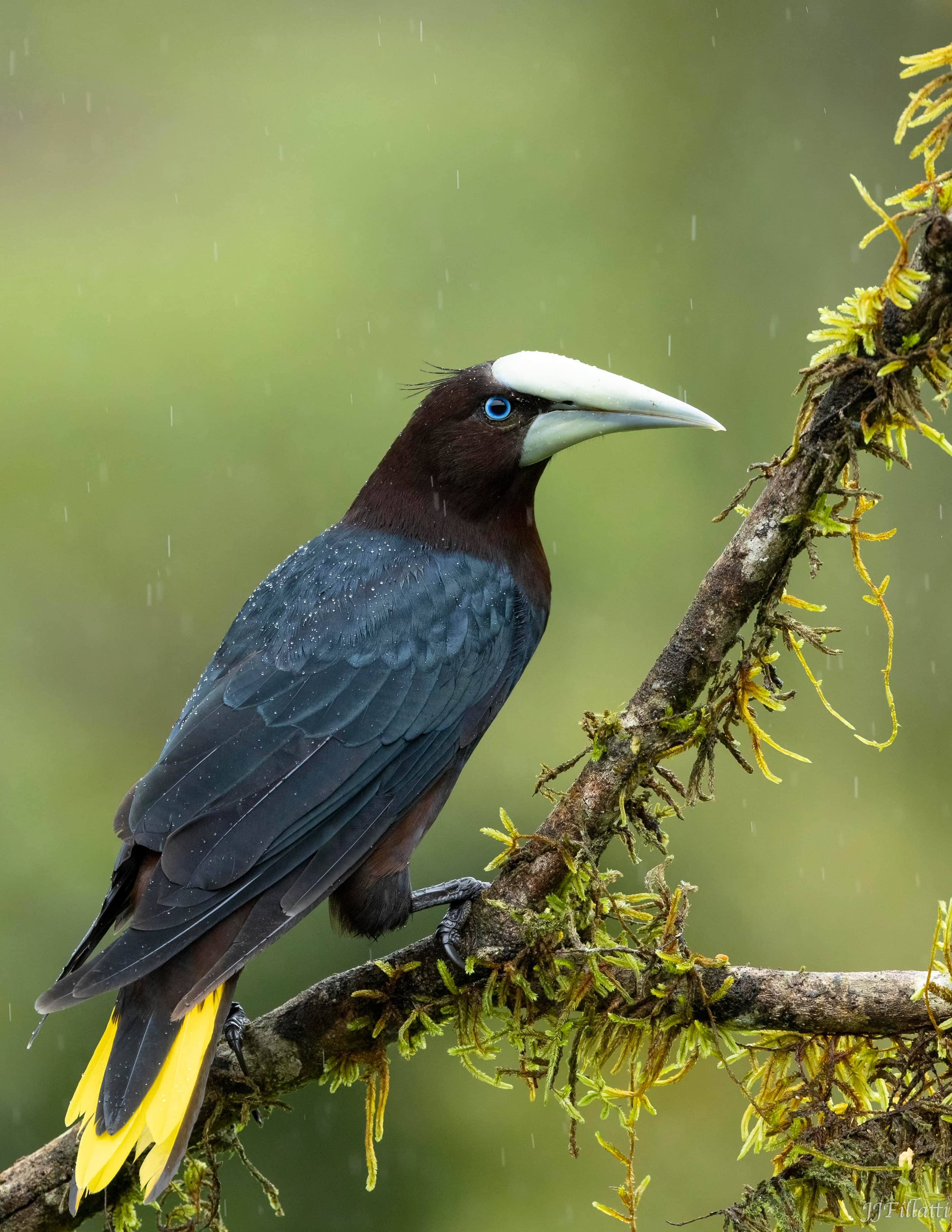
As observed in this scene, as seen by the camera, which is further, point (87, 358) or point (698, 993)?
point (87, 358)

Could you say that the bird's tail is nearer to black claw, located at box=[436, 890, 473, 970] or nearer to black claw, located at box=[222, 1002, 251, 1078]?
black claw, located at box=[222, 1002, 251, 1078]

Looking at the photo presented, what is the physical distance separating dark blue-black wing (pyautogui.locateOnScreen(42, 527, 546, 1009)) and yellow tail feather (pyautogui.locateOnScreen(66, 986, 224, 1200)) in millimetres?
151

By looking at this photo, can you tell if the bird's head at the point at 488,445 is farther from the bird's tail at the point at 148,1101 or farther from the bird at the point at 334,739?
the bird's tail at the point at 148,1101

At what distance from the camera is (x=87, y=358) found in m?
6.64

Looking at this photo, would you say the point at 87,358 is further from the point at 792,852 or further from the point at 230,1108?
the point at 230,1108

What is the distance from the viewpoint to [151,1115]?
2.48 meters

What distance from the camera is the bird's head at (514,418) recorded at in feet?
9.97

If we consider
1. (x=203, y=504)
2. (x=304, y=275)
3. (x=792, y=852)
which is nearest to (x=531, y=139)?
(x=304, y=275)

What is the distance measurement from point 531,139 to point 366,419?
2.85 m

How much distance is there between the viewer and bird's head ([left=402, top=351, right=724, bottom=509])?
3039mm

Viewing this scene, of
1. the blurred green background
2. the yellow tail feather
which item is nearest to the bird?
the yellow tail feather

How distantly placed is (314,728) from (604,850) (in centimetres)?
71

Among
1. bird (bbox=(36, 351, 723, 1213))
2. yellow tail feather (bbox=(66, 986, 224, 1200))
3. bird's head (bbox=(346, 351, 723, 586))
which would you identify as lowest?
yellow tail feather (bbox=(66, 986, 224, 1200))

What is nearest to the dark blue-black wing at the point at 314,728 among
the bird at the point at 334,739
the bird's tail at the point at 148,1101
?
the bird at the point at 334,739
